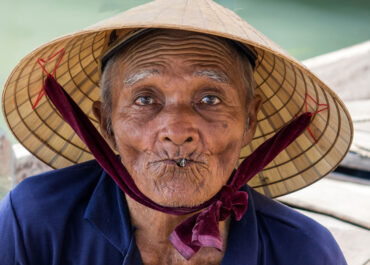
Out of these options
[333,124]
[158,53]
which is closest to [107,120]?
[158,53]

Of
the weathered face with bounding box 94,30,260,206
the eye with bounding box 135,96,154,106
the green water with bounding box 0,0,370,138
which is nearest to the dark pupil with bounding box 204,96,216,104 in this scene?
the weathered face with bounding box 94,30,260,206

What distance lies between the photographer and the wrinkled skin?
3.69ft

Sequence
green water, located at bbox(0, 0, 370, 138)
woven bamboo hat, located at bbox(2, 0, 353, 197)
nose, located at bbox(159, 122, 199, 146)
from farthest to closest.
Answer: green water, located at bbox(0, 0, 370, 138)
woven bamboo hat, located at bbox(2, 0, 353, 197)
nose, located at bbox(159, 122, 199, 146)

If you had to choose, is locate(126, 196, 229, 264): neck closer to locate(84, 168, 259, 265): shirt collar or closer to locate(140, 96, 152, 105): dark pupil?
locate(84, 168, 259, 265): shirt collar

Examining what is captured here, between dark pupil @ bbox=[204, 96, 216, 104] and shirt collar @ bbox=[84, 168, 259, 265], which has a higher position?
dark pupil @ bbox=[204, 96, 216, 104]

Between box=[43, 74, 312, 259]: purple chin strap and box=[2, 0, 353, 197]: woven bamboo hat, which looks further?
box=[2, 0, 353, 197]: woven bamboo hat

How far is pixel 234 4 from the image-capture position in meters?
10.1

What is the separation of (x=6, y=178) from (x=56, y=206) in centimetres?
162

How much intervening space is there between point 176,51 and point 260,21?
30.1ft

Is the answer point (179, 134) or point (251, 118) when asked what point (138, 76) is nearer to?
point (179, 134)

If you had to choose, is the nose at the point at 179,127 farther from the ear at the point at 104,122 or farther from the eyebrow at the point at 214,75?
the ear at the point at 104,122

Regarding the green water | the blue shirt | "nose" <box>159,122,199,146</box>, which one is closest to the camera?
"nose" <box>159,122,199,146</box>

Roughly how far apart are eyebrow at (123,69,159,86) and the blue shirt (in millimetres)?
346

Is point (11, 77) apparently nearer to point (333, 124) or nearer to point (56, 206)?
point (56, 206)
